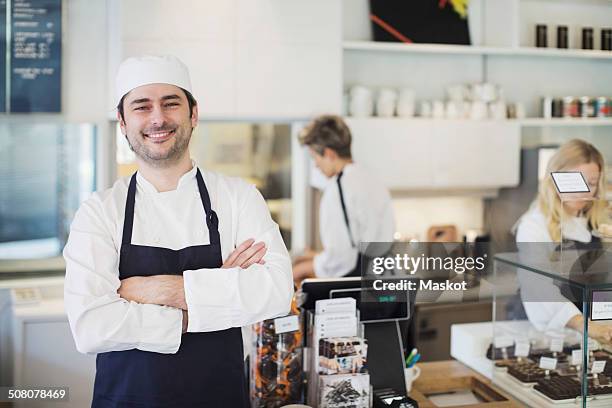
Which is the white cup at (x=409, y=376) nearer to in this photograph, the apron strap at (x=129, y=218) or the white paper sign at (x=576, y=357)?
the white paper sign at (x=576, y=357)

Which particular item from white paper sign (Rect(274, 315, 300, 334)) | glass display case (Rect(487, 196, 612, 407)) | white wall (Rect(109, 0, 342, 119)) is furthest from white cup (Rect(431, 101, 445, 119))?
white paper sign (Rect(274, 315, 300, 334))

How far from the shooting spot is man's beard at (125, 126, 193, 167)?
2023mm

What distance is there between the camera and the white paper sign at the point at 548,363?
2.29 meters

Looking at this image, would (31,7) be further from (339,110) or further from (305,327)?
(305,327)

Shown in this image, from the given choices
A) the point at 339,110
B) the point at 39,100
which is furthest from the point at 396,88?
the point at 39,100

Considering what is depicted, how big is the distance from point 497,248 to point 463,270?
229 mm

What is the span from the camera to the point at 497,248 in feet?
7.20

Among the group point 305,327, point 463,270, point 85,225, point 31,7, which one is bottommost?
point 305,327

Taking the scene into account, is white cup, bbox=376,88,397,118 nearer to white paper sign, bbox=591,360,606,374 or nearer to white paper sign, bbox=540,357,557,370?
white paper sign, bbox=540,357,557,370

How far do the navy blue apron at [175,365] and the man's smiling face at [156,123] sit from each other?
150mm

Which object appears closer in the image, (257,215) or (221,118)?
(257,215)

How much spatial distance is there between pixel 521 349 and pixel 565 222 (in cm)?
47

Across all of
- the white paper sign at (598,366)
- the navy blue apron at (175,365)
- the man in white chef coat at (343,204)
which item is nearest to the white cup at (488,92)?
the man in white chef coat at (343,204)

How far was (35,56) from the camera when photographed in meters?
3.65
